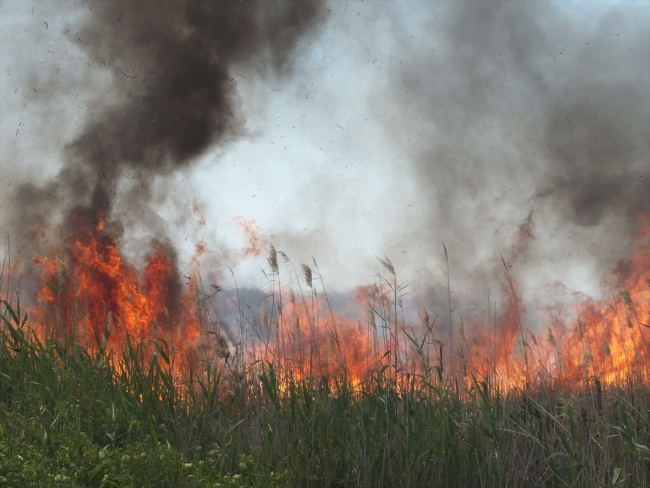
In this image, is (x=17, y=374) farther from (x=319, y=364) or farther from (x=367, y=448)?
(x=367, y=448)

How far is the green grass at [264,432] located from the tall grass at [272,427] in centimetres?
1

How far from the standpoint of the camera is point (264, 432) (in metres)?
4.41

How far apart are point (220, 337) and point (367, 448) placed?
5.43 ft

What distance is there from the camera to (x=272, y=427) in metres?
4.60

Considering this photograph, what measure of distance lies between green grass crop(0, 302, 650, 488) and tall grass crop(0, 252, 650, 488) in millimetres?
14

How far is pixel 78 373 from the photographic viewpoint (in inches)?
205

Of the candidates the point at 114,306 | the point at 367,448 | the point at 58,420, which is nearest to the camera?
the point at 367,448

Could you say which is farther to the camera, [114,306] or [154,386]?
[114,306]

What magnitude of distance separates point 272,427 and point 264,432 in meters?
0.20

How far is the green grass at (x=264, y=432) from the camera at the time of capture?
13.3 feet

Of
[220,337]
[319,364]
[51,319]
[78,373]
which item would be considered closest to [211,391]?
[220,337]

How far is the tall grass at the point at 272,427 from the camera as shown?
13.4 feet

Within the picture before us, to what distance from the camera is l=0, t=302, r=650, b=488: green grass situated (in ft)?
13.3

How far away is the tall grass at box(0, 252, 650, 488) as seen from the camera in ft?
13.4
